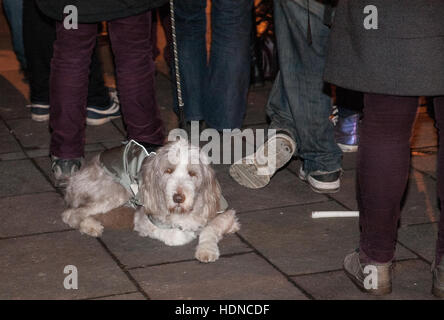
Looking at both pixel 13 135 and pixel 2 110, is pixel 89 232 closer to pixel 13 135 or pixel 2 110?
pixel 13 135

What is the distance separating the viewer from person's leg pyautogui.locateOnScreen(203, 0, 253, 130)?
5.45 meters

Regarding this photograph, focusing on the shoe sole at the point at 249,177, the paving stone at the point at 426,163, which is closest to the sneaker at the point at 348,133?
the paving stone at the point at 426,163

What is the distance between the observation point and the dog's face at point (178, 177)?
4.17 meters

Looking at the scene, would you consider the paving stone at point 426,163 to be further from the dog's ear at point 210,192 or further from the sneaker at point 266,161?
the dog's ear at point 210,192

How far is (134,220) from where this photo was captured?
4.59 metres

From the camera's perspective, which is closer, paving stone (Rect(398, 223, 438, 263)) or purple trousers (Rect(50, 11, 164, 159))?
paving stone (Rect(398, 223, 438, 263))

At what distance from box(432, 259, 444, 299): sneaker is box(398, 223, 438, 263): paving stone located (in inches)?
15.9

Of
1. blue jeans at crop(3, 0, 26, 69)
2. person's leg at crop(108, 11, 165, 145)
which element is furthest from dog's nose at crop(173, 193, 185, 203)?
blue jeans at crop(3, 0, 26, 69)

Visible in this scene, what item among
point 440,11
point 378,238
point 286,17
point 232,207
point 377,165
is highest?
point 440,11

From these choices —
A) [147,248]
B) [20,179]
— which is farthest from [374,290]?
[20,179]

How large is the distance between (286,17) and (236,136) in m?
1.19

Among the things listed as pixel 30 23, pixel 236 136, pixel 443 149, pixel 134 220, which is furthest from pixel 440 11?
pixel 30 23

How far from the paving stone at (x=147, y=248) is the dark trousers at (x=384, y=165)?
0.86m

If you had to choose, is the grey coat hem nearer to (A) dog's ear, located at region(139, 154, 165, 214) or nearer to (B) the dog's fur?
(B) the dog's fur
